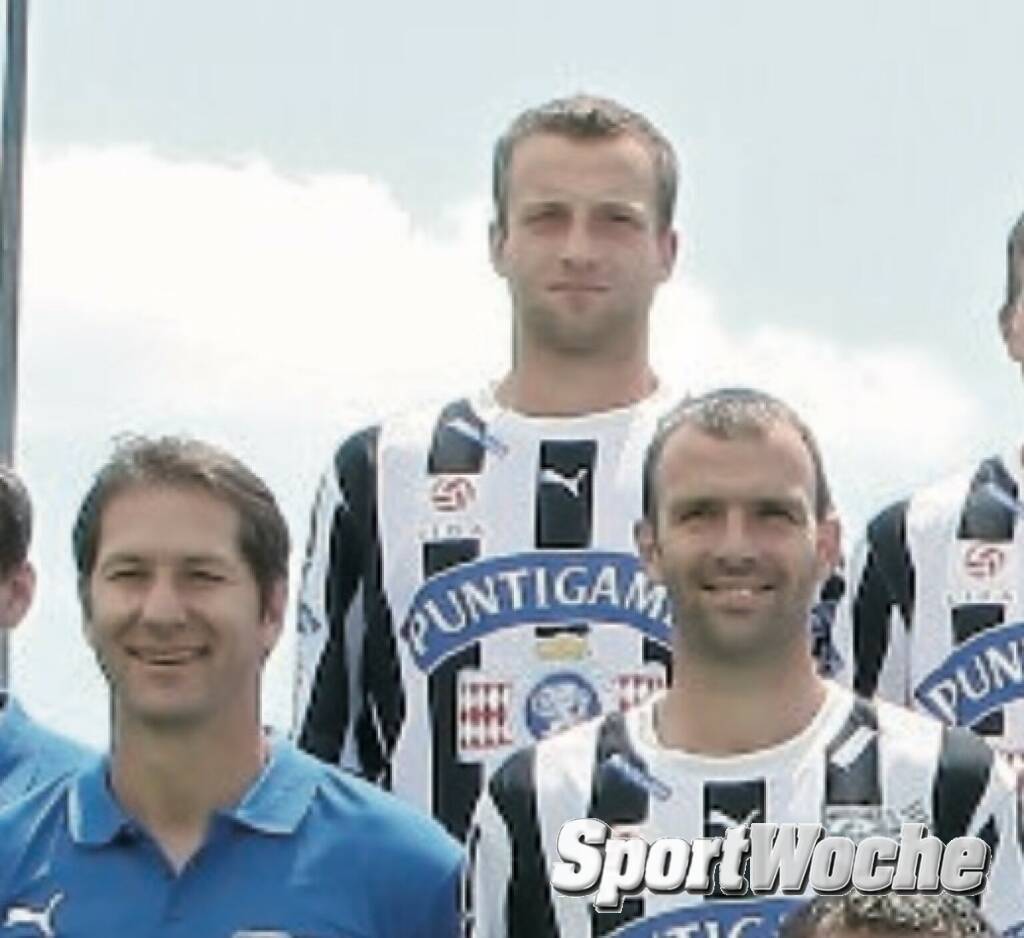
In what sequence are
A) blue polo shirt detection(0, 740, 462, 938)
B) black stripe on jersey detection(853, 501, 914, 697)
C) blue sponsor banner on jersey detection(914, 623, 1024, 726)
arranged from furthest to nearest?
black stripe on jersey detection(853, 501, 914, 697) → blue sponsor banner on jersey detection(914, 623, 1024, 726) → blue polo shirt detection(0, 740, 462, 938)

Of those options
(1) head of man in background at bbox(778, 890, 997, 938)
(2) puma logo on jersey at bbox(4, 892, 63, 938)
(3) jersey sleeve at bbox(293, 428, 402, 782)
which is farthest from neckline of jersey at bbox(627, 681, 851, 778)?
(3) jersey sleeve at bbox(293, 428, 402, 782)

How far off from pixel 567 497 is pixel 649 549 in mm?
Result: 1013

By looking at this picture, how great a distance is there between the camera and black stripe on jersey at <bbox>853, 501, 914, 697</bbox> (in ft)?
20.3

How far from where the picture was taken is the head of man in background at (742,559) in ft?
16.5

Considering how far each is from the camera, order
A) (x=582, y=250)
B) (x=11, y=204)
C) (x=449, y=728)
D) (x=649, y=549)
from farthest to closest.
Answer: (x=11, y=204) < (x=449, y=728) < (x=582, y=250) < (x=649, y=549)

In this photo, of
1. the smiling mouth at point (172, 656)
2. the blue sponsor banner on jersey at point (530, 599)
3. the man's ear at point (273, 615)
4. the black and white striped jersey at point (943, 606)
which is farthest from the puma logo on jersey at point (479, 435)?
the smiling mouth at point (172, 656)

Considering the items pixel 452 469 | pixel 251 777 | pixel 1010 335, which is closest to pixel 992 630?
pixel 1010 335

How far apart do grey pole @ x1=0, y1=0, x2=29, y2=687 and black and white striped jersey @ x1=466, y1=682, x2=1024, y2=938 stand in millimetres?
5473

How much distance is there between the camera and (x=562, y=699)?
20.1ft

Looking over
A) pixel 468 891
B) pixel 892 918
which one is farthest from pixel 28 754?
pixel 892 918

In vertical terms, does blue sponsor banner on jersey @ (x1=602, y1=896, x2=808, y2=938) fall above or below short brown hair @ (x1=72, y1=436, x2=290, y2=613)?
below

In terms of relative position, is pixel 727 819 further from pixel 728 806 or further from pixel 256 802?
pixel 256 802

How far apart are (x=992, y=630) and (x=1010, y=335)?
57 cm

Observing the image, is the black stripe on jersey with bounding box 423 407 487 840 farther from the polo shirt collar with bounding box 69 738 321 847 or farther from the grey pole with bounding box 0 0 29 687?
the grey pole with bounding box 0 0 29 687
